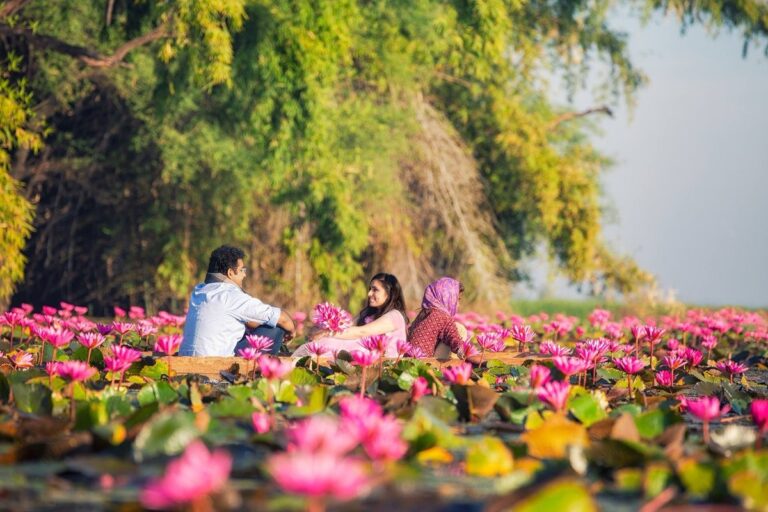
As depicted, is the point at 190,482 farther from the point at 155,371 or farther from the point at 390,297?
the point at 390,297

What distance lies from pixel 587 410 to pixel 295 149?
443 inches

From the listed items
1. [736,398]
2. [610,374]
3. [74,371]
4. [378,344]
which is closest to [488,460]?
[74,371]

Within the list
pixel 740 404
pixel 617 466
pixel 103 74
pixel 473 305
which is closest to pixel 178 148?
pixel 103 74

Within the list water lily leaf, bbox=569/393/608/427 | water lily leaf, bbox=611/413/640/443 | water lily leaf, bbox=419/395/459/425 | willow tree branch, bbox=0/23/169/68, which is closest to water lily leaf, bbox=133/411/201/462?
water lily leaf, bbox=611/413/640/443

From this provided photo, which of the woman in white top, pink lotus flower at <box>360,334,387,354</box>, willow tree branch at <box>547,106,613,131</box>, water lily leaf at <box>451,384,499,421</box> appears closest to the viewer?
water lily leaf at <box>451,384,499,421</box>

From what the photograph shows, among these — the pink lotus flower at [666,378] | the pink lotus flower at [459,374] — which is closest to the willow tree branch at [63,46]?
the pink lotus flower at [666,378]

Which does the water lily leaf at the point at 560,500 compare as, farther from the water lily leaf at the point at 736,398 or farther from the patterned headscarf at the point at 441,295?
the patterned headscarf at the point at 441,295

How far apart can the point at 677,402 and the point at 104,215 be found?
15.0 metres

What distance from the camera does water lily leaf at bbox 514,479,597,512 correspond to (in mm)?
2559

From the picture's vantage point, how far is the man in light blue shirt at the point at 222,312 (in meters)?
7.53

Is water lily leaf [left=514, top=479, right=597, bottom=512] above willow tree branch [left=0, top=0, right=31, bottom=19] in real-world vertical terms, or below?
below

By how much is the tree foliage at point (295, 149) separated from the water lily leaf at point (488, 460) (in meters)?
10.7

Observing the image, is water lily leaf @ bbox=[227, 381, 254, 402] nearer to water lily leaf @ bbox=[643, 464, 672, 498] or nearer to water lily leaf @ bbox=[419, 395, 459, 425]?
water lily leaf @ bbox=[419, 395, 459, 425]

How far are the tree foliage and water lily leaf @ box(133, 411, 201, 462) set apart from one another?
416 inches
